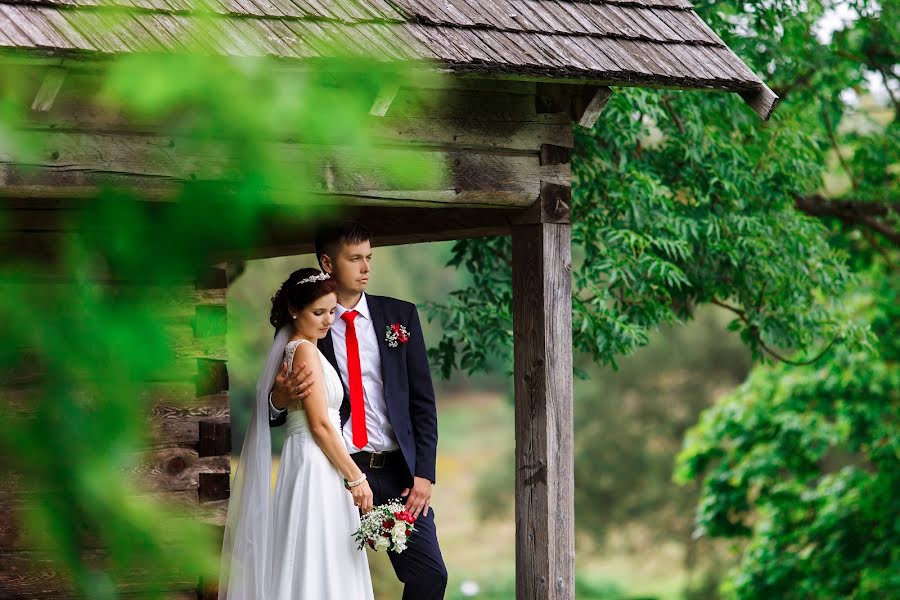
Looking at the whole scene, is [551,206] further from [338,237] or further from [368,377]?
[368,377]

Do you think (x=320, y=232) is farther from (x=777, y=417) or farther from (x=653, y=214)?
(x=777, y=417)

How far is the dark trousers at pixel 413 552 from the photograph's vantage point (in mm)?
4918

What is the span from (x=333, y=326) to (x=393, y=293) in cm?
1959

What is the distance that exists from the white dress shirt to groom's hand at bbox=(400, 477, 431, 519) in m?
0.17

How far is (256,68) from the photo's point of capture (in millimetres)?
1258

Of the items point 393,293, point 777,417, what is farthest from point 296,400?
point 393,293

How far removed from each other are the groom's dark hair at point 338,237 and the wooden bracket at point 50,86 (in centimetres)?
136

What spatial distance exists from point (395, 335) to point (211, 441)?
1.81m

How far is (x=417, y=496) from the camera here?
4.89 metres

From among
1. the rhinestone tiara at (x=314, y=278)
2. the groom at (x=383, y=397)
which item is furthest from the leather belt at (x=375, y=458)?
the rhinestone tiara at (x=314, y=278)

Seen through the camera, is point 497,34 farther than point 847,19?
No

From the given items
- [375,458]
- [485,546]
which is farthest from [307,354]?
[485,546]

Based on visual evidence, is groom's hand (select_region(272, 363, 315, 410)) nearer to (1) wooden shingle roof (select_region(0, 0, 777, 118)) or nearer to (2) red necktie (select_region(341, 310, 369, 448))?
(2) red necktie (select_region(341, 310, 369, 448))

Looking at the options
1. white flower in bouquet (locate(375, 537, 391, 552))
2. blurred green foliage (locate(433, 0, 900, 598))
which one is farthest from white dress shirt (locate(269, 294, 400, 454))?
blurred green foliage (locate(433, 0, 900, 598))
